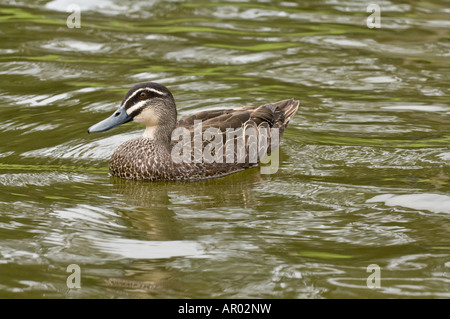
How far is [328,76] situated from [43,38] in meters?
5.64

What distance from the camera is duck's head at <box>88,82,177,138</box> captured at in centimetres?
1070

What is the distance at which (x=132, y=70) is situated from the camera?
14914 mm

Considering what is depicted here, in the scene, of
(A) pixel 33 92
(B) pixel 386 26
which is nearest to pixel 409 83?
(B) pixel 386 26

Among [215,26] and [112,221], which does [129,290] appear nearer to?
[112,221]

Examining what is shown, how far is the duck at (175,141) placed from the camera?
10.8 m

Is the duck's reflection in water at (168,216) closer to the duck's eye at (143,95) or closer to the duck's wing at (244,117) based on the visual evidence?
the duck's wing at (244,117)

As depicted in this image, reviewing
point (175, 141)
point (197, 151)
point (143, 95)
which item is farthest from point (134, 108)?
point (197, 151)

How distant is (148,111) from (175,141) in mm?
553

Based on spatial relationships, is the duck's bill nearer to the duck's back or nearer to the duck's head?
the duck's head

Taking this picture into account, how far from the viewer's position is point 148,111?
1095cm

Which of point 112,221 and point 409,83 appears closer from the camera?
point 112,221

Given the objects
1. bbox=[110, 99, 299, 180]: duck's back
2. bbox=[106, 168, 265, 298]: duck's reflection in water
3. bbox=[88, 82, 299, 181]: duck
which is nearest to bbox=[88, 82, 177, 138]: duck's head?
bbox=[88, 82, 299, 181]: duck

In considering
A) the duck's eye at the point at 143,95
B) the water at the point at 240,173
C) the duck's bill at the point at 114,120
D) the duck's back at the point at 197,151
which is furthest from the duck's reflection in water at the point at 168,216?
the duck's eye at the point at 143,95
